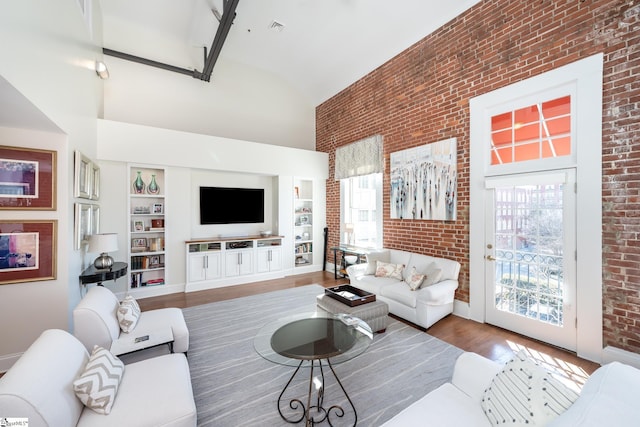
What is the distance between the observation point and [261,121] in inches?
245

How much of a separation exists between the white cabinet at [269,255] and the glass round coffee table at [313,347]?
3.20m

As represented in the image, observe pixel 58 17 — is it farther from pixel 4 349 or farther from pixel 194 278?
pixel 194 278

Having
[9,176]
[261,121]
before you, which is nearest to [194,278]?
[9,176]

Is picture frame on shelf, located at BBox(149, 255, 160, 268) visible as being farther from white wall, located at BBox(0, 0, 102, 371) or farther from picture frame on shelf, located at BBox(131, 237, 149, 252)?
white wall, located at BBox(0, 0, 102, 371)

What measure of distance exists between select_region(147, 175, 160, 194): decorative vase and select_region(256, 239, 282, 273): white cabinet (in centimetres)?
217

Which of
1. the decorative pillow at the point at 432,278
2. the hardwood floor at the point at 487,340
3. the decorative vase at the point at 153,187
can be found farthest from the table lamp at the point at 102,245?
the decorative pillow at the point at 432,278

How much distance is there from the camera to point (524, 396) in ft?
3.98

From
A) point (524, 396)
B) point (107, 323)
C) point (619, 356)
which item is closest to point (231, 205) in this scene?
point (107, 323)

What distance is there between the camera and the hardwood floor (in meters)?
2.52

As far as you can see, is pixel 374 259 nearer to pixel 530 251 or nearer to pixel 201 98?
pixel 530 251

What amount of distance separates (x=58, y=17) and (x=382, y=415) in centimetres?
436

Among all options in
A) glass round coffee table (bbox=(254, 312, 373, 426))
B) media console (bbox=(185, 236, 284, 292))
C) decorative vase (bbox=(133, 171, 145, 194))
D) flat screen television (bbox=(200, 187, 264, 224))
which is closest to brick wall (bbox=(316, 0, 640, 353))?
glass round coffee table (bbox=(254, 312, 373, 426))

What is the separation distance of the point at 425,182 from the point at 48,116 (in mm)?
4453

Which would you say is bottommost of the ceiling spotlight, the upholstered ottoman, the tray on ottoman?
the upholstered ottoman
